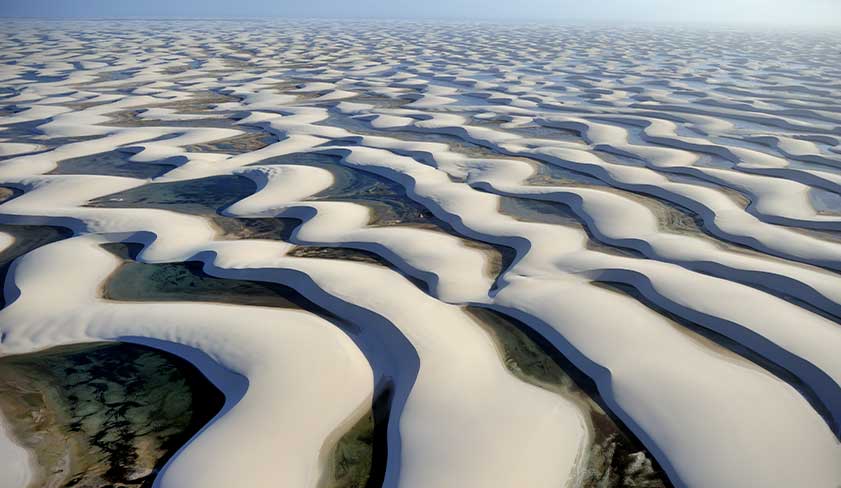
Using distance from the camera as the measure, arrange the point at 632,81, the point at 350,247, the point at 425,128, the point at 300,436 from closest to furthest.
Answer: the point at 300,436
the point at 350,247
the point at 425,128
the point at 632,81

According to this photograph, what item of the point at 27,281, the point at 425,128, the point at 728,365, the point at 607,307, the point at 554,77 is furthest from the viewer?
the point at 554,77

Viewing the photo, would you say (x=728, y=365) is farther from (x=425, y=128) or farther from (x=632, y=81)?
(x=632, y=81)

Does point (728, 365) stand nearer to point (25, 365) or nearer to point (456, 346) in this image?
point (456, 346)

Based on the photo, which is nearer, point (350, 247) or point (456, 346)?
point (456, 346)

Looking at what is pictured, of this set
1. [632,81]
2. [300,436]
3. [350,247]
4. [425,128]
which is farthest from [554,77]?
[300,436]

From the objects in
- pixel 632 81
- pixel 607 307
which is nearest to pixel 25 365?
pixel 607 307

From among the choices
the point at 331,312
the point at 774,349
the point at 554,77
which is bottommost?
the point at 554,77

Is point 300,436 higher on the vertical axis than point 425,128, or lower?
higher
